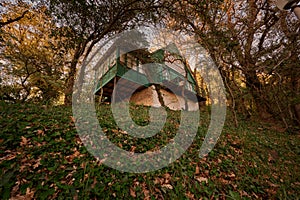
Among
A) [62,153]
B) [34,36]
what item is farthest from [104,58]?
[62,153]

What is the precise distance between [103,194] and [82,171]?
0.48 metres

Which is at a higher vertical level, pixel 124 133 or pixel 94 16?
pixel 94 16

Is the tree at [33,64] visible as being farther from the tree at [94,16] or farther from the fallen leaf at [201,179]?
the fallen leaf at [201,179]

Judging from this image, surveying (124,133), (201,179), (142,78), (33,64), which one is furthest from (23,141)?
(142,78)

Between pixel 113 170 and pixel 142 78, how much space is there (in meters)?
10.8

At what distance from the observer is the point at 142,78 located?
12711mm

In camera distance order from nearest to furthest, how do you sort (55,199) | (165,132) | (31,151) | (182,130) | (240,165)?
(55,199), (31,151), (240,165), (165,132), (182,130)

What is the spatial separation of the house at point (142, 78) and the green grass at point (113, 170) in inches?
218

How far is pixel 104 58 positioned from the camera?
44.9 ft

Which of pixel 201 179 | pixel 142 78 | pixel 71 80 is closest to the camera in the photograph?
pixel 201 179

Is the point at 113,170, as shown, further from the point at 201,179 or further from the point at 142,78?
the point at 142,78

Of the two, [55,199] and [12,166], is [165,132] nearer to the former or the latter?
[55,199]

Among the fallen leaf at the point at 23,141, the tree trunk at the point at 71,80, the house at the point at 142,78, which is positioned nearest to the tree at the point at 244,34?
the house at the point at 142,78

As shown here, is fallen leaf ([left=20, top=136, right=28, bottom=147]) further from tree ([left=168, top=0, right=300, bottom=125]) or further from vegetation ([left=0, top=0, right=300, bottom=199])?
tree ([left=168, top=0, right=300, bottom=125])
